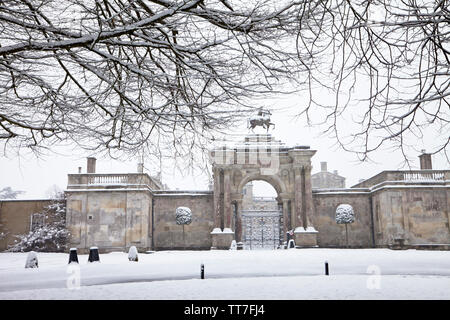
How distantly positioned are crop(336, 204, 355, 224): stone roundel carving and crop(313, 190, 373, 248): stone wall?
0.95m

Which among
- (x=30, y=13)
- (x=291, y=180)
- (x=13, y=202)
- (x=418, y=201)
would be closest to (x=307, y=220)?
(x=291, y=180)

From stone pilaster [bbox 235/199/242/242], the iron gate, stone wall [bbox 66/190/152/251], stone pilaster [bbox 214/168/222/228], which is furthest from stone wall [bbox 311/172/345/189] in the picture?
stone wall [bbox 66/190/152/251]

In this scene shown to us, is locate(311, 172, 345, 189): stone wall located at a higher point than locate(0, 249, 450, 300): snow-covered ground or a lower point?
higher

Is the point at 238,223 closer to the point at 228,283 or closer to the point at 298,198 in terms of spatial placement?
the point at 298,198

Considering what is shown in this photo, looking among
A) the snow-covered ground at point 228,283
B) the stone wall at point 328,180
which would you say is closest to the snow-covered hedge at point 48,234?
the snow-covered ground at point 228,283

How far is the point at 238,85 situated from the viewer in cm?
620

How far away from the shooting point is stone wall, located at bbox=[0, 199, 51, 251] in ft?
88.9

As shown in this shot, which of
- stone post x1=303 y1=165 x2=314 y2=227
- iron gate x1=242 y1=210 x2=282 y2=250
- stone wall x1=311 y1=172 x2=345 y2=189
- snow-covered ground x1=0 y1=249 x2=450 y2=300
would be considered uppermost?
stone wall x1=311 y1=172 x2=345 y2=189

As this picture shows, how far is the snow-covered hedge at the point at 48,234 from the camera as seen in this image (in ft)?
85.2

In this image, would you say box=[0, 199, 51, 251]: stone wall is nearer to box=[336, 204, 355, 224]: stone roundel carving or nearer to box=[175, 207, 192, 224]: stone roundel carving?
box=[175, 207, 192, 224]: stone roundel carving

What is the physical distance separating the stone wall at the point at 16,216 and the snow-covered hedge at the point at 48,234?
1.46ft

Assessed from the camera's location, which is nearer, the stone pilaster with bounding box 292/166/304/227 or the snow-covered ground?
the snow-covered ground

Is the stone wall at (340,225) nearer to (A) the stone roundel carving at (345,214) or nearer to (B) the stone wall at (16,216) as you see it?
(A) the stone roundel carving at (345,214)
